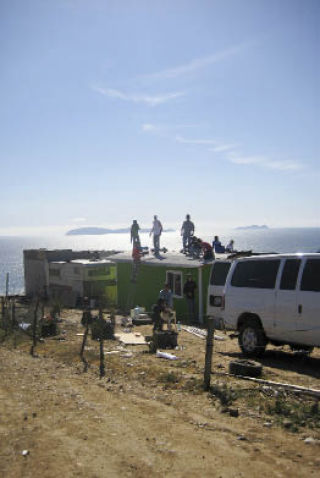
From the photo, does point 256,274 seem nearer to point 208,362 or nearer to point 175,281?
point 208,362

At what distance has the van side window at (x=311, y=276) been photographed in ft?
32.3

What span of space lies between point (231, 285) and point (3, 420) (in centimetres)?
620

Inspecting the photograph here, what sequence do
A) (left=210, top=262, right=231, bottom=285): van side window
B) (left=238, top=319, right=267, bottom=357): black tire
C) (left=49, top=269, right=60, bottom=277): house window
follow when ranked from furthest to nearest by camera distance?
(left=49, top=269, right=60, bottom=277): house window
(left=210, top=262, right=231, bottom=285): van side window
(left=238, top=319, right=267, bottom=357): black tire

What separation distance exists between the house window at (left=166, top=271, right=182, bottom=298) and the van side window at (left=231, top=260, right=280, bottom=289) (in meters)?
9.85

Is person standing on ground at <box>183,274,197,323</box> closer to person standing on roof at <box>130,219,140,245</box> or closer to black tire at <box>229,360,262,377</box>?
person standing on roof at <box>130,219,140,245</box>

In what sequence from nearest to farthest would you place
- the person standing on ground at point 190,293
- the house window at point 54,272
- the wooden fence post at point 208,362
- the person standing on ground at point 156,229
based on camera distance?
the wooden fence post at point 208,362
the person standing on ground at point 190,293
the person standing on ground at point 156,229
the house window at point 54,272

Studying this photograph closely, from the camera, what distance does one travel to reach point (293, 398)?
7656 millimetres

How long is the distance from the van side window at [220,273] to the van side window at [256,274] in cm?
470

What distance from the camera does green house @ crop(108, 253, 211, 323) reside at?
66.5ft

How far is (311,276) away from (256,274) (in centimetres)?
150

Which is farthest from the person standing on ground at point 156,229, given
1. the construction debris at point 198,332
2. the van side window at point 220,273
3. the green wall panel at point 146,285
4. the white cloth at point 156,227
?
the van side window at point 220,273

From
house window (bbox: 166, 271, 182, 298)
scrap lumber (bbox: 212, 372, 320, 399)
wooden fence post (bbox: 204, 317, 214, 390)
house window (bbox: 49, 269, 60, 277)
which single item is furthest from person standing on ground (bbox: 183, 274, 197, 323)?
house window (bbox: 49, 269, 60, 277)

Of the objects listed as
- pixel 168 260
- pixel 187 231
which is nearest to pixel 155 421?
pixel 168 260

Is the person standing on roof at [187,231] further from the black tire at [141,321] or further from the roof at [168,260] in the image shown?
the black tire at [141,321]
